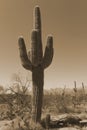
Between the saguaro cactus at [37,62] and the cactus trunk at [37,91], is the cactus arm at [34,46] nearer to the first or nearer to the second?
the saguaro cactus at [37,62]

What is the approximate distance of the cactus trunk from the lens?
45.1ft

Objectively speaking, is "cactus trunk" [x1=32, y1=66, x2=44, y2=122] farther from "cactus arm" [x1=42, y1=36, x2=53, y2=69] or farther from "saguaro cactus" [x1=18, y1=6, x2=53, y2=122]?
"cactus arm" [x1=42, y1=36, x2=53, y2=69]

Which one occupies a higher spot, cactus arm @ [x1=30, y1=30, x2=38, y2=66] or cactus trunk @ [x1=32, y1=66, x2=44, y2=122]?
cactus arm @ [x1=30, y1=30, x2=38, y2=66]

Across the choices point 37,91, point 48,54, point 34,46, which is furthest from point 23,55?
point 37,91

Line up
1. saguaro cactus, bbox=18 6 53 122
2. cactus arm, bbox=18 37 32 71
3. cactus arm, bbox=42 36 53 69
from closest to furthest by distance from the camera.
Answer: cactus arm, bbox=18 37 32 71 < saguaro cactus, bbox=18 6 53 122 < cactus arm, bbox=42 36 53 69

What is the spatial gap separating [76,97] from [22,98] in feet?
35.3

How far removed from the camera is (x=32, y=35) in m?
13.2

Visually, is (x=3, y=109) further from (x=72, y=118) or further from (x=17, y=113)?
(x=72, y=118)

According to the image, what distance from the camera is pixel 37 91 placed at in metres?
13.7

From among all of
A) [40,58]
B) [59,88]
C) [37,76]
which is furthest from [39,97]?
[59,88]

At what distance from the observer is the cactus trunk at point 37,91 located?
13.7 metres

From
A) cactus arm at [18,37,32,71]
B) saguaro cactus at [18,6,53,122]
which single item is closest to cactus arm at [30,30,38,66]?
saguaro cactus at [18,6,53,122]

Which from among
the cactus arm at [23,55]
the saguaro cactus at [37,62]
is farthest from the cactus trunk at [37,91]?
the cactus arm at [23,55]

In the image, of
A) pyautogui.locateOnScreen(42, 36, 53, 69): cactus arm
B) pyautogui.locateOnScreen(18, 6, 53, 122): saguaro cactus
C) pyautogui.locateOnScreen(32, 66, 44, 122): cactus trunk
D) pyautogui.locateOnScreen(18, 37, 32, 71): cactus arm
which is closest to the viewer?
pyautogui.locateOnScreen(18, 37, 32, 71): cactus arm
